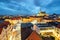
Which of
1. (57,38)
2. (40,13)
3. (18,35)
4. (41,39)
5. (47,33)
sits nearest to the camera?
(18,35)

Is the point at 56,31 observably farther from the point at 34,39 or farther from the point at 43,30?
the point at 34,39

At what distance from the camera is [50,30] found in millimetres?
24609

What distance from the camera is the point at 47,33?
23812mm

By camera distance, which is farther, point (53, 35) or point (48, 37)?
point (53, 35)

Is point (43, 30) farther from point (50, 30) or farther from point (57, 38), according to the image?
point (57, 38)

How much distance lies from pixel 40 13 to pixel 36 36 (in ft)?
193

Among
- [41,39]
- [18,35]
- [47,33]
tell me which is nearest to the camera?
[18,35]

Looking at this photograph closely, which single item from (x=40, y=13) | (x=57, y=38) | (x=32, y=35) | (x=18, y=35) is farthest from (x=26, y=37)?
(x=40, y=13)

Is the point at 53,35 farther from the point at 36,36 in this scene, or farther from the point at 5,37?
the point at 5,37

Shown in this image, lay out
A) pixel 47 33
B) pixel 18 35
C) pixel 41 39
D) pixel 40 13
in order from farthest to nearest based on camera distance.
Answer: pixel 40 13 < pixel 47 33 < pixel 41 39 < pixel 18 35

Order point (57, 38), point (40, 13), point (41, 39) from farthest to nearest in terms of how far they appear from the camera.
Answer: point (40, 13)
point (57, 38)
point (41, 39)

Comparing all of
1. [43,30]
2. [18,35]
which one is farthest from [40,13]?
[18,35]

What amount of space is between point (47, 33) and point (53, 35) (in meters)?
Answer: 0.95

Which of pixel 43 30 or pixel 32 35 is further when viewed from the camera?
pixel 43 30
